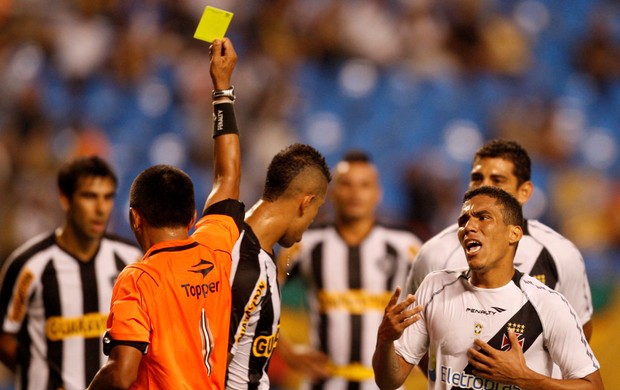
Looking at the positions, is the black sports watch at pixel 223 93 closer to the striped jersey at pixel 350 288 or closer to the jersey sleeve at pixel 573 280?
the jersey sleeve at pixel 573 280

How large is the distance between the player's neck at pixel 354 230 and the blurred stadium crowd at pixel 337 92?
3.30m

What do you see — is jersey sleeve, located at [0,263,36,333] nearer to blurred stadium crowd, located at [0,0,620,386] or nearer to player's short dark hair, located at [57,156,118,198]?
player's short dark hair, located at [57,156,118,198]

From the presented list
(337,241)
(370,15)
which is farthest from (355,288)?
(370,15)

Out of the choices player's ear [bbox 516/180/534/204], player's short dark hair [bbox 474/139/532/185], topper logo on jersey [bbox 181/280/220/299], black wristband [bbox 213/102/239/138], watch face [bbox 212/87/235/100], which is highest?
watch face [bbox 212/87/235/100]

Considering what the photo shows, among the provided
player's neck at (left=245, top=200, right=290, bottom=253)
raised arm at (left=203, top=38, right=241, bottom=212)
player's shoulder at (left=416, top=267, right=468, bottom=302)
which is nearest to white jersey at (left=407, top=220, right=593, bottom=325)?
player's shoulder at (left=416, top=267, right=468, bottom=302)

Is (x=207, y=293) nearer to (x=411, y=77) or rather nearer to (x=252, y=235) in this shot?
(x=252, y=235)

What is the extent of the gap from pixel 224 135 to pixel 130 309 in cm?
103

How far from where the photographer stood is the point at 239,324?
4324 mm

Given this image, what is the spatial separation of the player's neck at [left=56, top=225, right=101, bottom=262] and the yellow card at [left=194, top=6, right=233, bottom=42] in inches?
76.8

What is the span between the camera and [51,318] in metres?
5.60

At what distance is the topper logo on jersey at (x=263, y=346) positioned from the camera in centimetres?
443

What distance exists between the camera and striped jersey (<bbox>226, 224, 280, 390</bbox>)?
14.1 feet

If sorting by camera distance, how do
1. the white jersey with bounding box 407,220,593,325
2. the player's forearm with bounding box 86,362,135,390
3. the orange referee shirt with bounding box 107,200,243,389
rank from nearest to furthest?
the player's forearm with bounding box 86,362,135,390, the orange referee shirt with bounding box 107,200,243,389, the white jersey with bounding box 407,220,593,325

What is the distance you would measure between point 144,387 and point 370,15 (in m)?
9.03
